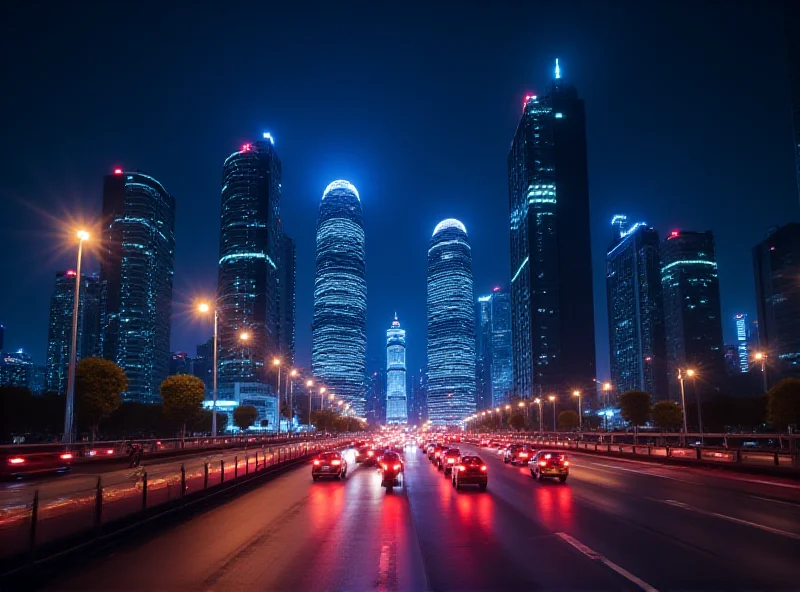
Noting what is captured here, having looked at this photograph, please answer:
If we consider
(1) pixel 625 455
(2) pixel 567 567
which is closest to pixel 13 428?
(1) pixel 625 455

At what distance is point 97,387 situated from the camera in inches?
2325

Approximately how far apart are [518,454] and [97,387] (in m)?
36.6

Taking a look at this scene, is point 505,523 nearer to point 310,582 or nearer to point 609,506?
point 609,506

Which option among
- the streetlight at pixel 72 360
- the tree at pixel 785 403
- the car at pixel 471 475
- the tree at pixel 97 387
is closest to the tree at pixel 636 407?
the tree at pixel 785 403

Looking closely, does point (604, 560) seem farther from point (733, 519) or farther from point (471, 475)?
point (471, 475)

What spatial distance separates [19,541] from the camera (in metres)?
11.5

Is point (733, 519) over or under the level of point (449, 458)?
under

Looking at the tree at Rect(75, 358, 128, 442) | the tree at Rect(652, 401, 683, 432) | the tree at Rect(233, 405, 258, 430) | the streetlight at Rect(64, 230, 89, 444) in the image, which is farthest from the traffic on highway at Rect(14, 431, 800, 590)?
the tree at Rect(233, 405, 258, 430)

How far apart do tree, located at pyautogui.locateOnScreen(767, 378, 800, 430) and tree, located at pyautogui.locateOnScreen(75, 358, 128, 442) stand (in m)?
60.1

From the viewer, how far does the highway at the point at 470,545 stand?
1092 centimetres

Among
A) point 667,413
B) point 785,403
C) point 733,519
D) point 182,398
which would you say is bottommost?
point 733,519

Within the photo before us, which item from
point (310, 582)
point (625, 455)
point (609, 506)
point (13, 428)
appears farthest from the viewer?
point (13, 428)

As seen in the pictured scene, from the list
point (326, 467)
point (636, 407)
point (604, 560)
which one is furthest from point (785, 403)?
point (604, 560)

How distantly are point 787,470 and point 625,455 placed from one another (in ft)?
78.9
